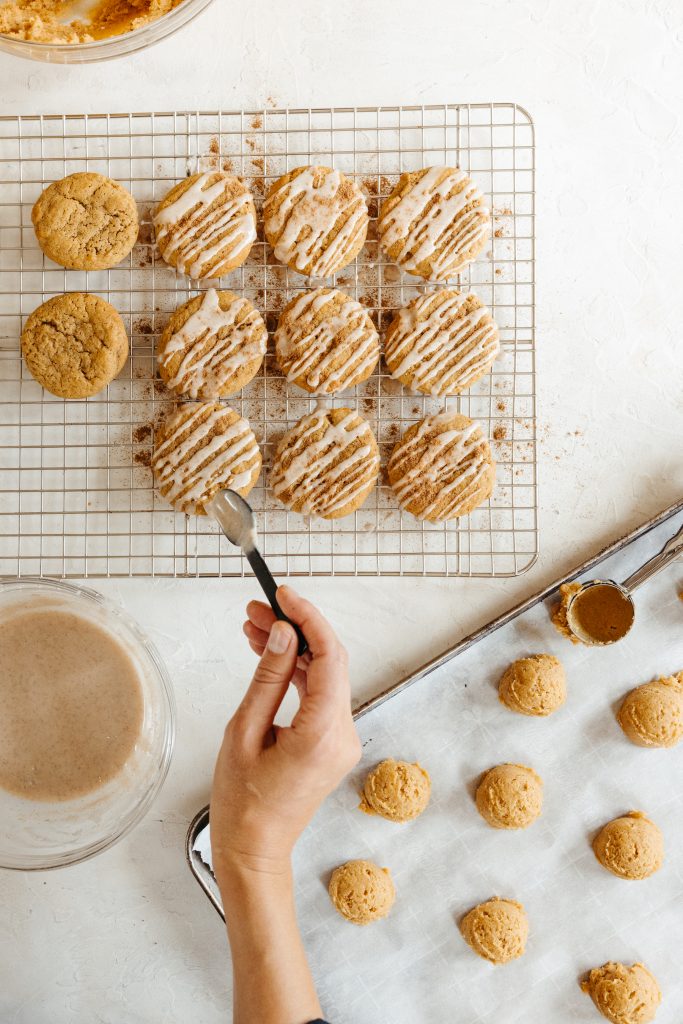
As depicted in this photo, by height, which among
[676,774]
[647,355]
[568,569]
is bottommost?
[676,774]

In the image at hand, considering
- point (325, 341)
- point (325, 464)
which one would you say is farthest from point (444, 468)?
point (325, 341)

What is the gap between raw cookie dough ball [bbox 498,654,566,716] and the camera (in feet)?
5.28

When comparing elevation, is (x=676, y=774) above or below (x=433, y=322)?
below

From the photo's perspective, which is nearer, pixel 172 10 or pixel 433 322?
pixel 172 10

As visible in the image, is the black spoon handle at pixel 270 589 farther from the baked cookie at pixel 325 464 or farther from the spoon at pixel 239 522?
the baked cookie at pixel 325 464

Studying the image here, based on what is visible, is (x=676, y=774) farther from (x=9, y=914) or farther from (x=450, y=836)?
(x=9, y=914)

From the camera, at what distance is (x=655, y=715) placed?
63.6 inches

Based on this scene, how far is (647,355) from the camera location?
1.70m

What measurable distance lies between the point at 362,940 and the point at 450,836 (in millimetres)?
279

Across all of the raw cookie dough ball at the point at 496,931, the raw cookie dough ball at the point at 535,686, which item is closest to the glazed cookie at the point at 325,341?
the raw cookie dough ball at the point at 535,686

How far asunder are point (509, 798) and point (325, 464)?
766 mm

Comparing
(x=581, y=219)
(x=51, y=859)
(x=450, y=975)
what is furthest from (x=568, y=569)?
(x=51, y=859)

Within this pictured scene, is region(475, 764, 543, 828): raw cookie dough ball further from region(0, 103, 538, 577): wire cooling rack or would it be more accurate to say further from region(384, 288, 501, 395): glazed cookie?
region(384, 288, 501, 395): glazed cookie

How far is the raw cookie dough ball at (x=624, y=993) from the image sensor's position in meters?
1.61
